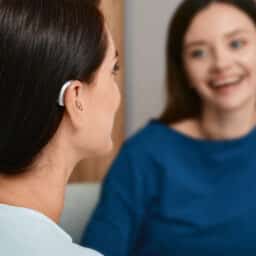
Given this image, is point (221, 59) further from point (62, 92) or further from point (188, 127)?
point (62, 92)

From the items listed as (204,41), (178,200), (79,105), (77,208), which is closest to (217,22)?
(204,41)

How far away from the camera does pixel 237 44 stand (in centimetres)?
146

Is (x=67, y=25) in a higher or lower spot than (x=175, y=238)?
higher

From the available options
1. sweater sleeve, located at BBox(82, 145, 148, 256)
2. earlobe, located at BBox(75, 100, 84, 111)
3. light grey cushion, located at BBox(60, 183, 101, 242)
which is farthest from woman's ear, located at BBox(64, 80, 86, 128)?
light grey cushion, located at BBox(60, 183, 101, 242)

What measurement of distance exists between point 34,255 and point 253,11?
0.99 metres

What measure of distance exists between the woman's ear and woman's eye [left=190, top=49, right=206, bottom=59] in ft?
2.36

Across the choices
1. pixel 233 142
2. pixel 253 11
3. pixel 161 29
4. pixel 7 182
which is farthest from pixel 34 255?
pixel 161 29

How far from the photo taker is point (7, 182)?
80 centimetres

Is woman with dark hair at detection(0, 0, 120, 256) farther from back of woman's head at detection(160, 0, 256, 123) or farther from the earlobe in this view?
back of woman's head at detection(160, 0, 256, 123)

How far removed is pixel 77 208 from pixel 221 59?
557 millimetres

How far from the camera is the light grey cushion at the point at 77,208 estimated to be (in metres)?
1.59

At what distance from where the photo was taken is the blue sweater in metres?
1.42

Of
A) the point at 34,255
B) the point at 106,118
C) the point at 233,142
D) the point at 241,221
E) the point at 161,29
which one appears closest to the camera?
the point at 34,255

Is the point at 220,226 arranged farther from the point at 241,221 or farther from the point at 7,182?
the point at 7,182
